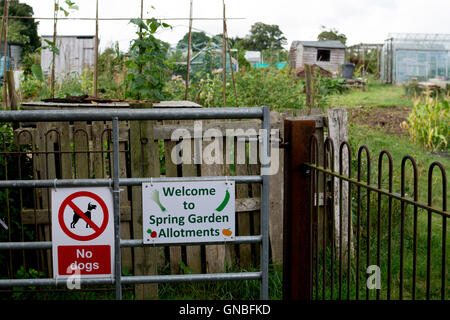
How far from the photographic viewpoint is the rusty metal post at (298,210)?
3057 millimetres

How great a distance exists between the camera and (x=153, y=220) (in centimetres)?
268

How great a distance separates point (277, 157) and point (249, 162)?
24 cm

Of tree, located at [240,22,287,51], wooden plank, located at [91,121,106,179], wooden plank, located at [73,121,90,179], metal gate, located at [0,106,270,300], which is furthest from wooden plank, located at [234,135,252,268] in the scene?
tree, located at [240,22,287,51]

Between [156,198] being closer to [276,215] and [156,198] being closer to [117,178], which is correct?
[117,178]

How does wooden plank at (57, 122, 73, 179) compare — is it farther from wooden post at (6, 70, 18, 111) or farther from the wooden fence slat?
the wooden fence slat

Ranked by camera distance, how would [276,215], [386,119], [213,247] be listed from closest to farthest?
1. [213,247]
2. [276,215]
3. [386,119]

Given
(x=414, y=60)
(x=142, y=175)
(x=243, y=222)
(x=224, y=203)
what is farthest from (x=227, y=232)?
(x=414, y=60)

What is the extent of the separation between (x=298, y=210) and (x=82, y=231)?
1182 mm

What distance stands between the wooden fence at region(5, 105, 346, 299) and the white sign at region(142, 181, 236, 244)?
130 cm

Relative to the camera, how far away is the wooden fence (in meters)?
4.20

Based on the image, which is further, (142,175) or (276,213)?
(276,213)

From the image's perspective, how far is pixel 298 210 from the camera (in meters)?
3.10

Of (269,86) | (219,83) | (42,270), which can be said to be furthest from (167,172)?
(219,83)
